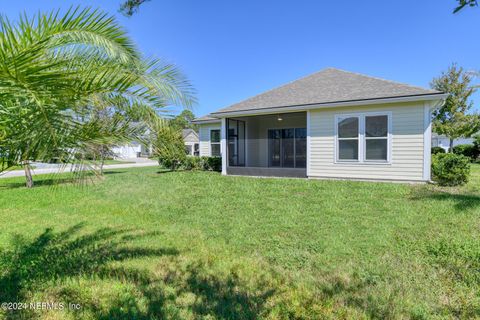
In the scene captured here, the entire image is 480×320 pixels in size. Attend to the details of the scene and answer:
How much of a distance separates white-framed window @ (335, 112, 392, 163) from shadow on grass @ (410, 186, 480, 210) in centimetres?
195

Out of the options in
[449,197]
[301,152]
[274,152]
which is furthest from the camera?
[274,152]

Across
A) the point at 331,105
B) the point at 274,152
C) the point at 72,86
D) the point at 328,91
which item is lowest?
the point at 274,152

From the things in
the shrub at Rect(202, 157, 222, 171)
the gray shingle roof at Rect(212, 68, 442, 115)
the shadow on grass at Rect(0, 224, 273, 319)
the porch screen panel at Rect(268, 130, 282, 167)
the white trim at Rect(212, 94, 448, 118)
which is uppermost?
the gray shingle roof at Rect(212, 68, 442, 115)

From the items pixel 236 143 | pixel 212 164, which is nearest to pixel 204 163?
pixel 212 164

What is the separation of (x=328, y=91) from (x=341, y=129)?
208 centimetres

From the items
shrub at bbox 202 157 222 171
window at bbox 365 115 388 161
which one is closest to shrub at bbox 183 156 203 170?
shrub at bbox 202 157 222 171

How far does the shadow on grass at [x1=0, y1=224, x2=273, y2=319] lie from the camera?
8.86ft

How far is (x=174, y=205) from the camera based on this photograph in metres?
7.28

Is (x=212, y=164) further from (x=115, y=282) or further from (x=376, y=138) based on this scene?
(x=115, y=282)

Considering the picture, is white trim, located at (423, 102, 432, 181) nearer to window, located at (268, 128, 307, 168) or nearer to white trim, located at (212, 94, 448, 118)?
white trim, located at (212, 94, 448, 118)

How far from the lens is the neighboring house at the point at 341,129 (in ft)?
29.9

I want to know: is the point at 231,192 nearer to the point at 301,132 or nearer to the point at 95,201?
the point at 95,201

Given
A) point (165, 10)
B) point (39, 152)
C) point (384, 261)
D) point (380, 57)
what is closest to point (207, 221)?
point (384, 261)

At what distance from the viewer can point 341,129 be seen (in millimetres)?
10250
